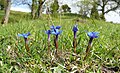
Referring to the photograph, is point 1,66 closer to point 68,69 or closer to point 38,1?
point 68,69

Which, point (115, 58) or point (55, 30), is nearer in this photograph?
point (55, 30)

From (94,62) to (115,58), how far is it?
35 centimetres

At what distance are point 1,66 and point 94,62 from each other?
2.95 feet

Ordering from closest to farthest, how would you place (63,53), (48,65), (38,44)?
(48,65) → (63,53) → (38,44)

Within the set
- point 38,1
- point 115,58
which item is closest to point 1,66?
point 115,58

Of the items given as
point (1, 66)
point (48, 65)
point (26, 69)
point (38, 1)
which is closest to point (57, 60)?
point (48, 65)

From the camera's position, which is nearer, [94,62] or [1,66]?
[1,66]

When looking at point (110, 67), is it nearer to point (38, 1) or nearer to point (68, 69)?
point (68, 69)

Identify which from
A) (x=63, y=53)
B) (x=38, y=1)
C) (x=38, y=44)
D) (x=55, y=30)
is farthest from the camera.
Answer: (x=38, y=1)

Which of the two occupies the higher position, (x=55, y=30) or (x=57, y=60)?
(x=55, y=30)

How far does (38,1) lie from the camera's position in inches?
1021

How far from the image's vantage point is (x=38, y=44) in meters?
3.16

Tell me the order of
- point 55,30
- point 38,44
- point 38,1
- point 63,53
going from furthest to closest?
point 38,1 < point 38,44 < point 63,53 < point 55,30

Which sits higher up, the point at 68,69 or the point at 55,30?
the point at 55,30
